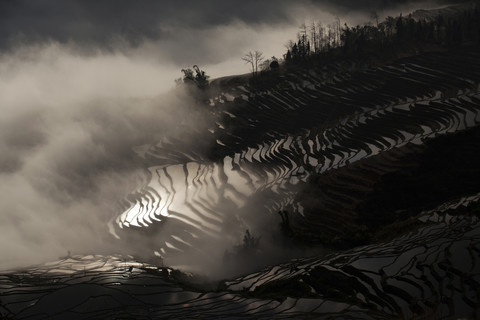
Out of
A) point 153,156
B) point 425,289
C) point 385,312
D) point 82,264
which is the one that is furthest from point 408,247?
point 153,156

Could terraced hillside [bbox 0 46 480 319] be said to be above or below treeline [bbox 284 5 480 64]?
below

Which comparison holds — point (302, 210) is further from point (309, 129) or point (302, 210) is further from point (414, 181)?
point (309, 129)

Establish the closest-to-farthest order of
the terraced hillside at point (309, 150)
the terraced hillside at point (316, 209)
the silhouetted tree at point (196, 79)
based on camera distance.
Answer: the terraced hillside at point (316, 209), the terraced hillside at point (309, 150), the silhouetted tree at point (196, 79)

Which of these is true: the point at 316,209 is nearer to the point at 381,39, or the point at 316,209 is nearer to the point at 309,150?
the point at 309,150

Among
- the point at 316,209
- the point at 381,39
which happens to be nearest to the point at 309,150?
the point at 316,209

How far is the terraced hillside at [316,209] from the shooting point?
13344 mm

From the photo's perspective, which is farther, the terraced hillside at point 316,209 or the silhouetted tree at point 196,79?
the silhouetted tree at point 196,79

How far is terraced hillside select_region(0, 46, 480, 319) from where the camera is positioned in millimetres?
13344

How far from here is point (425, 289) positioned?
12281 millimetres

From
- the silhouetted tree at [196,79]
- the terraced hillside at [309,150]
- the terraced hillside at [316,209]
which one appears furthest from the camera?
the silhouetted tree at [196,79]

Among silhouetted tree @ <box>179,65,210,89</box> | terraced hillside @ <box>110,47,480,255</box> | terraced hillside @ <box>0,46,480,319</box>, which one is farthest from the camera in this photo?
silhouetted tree @ <box>179,65,210,89</box>

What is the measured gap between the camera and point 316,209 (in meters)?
22.3

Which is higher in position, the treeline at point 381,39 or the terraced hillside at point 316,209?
the treeline at point 381,39

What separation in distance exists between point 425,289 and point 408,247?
2.94 m
